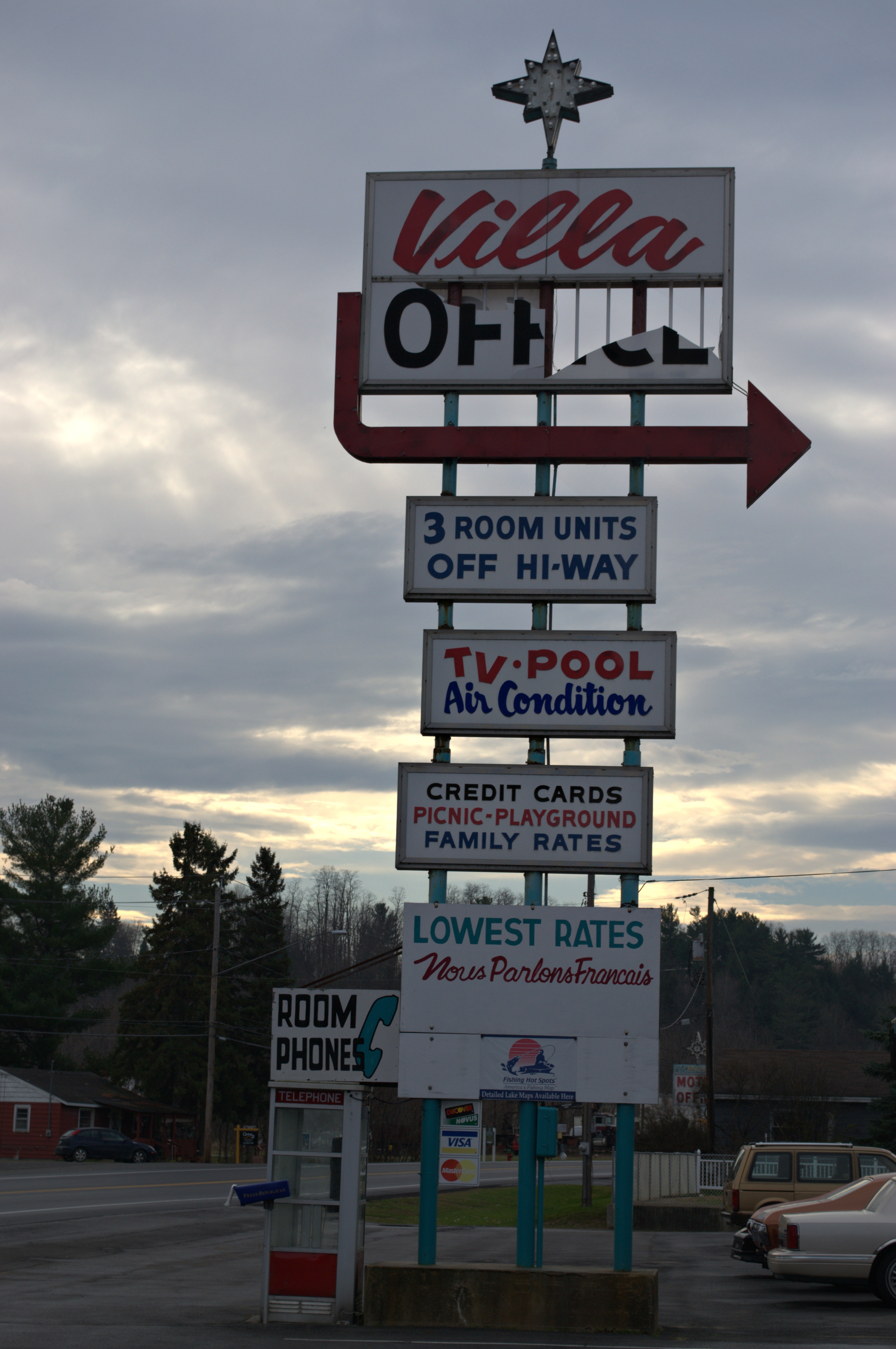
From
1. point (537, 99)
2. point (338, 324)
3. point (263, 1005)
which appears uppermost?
point (537, 99)

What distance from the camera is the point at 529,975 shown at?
1207cm

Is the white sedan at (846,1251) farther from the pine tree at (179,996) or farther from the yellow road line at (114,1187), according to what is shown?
the pine tree at (179,996)

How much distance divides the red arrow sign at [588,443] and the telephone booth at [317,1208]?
627 cm

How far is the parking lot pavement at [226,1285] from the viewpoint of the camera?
10797 millimetres

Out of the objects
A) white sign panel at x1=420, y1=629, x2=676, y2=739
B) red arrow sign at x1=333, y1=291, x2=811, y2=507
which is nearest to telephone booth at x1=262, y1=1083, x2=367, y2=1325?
white sign panel at x1=420, y1=629, x2=676, y2=739

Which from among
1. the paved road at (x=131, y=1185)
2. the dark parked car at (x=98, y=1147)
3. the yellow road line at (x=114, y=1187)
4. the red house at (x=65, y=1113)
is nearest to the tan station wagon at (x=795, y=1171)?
the paved road at (x=131, y=1185)

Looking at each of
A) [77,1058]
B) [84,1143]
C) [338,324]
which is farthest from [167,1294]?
[77,1058]

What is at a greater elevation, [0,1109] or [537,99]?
[537,99]

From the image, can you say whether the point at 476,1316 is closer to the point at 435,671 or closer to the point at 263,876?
the point at 435,671

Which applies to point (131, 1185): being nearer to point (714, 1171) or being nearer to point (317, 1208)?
point (714, 1171)

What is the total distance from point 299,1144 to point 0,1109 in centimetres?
4504

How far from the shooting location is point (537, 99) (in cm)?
1359

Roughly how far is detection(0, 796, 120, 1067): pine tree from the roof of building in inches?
90.3

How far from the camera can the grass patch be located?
2844 centimetres
